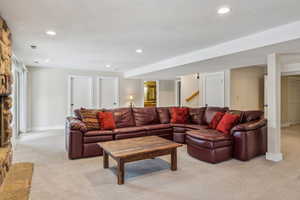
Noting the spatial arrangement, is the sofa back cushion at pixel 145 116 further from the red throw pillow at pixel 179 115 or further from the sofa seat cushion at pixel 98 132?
the sofa seat cushion at pixel 98 132

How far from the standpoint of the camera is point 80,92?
704 cm

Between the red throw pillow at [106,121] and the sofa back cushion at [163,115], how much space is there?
1432mm

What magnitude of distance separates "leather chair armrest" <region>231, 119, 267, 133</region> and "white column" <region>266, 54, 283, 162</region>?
7.6 inches

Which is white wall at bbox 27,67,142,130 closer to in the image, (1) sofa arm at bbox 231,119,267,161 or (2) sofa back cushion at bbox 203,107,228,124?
(2) sofa back cushion at bbox 203,107,228,124

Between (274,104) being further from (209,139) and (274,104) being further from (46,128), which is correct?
(46,128)

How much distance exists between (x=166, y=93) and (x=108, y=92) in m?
2.85

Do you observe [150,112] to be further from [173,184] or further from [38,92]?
[38,92]

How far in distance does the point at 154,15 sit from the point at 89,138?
2558 millimetres

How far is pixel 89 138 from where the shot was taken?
359 cm

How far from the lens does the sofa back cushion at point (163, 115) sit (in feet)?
16.5

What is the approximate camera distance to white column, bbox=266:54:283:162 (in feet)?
11.1

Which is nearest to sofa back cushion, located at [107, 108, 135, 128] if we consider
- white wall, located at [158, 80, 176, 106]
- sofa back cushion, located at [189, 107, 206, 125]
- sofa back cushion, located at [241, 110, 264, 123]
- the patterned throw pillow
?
the patterned throw pillow

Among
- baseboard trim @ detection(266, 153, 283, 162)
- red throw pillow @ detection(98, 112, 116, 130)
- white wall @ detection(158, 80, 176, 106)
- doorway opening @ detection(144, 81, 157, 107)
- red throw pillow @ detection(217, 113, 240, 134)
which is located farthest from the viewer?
doorway opening @ detection(144, 81, 157, 107)

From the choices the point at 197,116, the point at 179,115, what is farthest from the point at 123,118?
the point at 197,116
